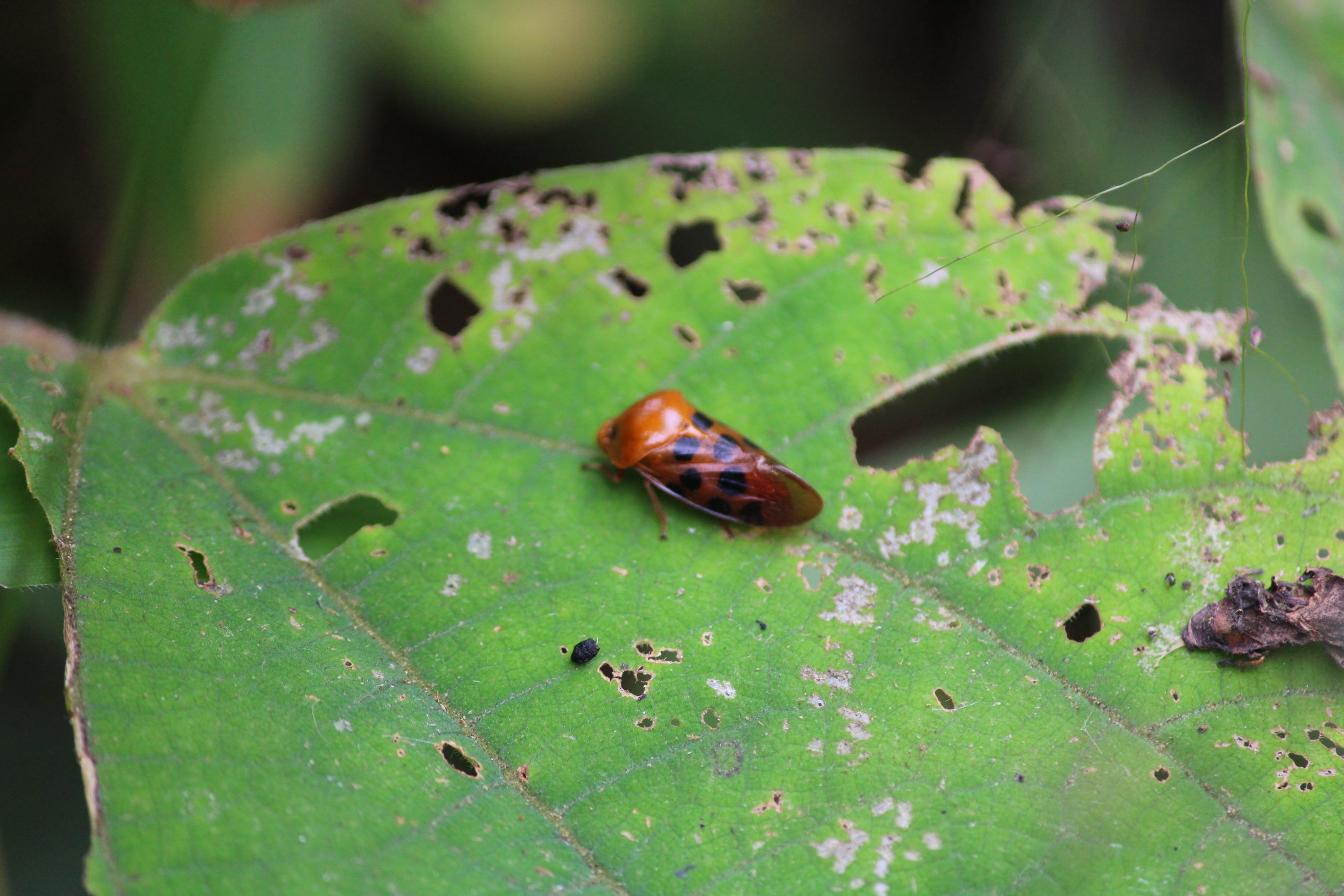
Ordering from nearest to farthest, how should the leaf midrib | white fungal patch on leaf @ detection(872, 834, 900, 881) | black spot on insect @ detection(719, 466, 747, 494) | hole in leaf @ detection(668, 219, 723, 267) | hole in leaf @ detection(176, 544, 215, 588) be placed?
1. white fungal patch on leaf @ detection(872, 834, 900, 881)
2. the leaf midrib
3. hole in leaf @ detection(176, 544, 215, 588)
4. black spot on insect @ detection(719, 466, 747, 494)
5. hole in leaf @ detection(668, 219, 723, 267)

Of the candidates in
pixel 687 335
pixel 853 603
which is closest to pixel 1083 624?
pixel 853 603

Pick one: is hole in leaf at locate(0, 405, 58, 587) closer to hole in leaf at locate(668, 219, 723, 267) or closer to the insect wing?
the insect wing

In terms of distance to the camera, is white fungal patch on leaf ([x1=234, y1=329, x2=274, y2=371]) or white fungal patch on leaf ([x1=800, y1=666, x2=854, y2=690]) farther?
white fungal patch on leaf ([x1=234, y1=329, x2=274, y2=371])

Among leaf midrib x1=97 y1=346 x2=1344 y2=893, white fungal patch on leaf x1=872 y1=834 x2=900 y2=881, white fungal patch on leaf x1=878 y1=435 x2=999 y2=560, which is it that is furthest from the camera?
white fungal patch on leaf x1=878 y1=435 x2=999 y2=560

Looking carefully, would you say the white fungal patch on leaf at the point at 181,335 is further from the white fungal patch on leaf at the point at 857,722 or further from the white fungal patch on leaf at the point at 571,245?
the white fungal patch on leaf at the point at 857,722

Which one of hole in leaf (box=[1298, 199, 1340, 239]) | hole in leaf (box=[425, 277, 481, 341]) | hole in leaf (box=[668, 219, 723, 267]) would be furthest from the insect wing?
hole in leaf (box=[1298, 199, 1340, 239])

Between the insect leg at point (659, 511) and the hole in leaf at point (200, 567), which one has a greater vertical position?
the insect leg at point (659, 511)

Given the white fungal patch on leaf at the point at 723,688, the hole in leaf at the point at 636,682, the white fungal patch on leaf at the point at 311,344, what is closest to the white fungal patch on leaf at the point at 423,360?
→ the white fungal patch on leaf at the point at 311,344

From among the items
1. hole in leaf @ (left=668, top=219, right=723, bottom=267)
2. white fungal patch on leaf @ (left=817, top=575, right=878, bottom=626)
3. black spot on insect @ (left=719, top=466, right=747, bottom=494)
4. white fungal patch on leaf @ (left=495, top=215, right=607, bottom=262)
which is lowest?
white fungal patch on leaf @ (left=817, top=575, right=878, bottom=626)
